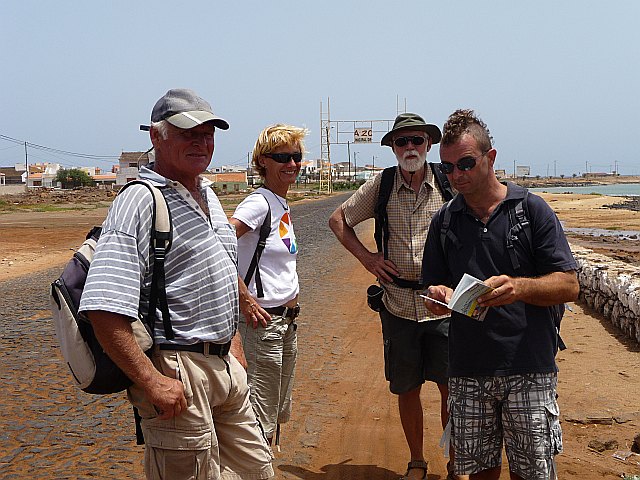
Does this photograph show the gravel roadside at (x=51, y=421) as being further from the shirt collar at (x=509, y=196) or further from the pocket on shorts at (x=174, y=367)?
the shirt collar at (x=509, y=196)

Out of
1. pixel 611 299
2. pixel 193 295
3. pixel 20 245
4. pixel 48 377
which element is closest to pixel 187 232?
pixel 193 295

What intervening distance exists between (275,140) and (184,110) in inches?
54.2

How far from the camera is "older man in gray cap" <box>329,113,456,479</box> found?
494 cm

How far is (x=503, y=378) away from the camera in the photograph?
3.68 metres

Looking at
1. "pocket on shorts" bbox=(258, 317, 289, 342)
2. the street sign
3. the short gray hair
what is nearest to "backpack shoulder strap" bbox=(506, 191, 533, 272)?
"pocket on shorts" bbox=(258, 317, 289, 342)

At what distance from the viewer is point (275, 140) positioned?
472 centimetres

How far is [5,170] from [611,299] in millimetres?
150009

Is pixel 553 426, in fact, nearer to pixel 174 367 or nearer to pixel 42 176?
pixel 174 367

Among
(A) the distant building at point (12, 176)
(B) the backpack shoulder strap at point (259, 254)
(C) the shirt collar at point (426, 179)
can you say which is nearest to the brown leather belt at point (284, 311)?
(B) the backpack shoulder strap at point (259, 254)

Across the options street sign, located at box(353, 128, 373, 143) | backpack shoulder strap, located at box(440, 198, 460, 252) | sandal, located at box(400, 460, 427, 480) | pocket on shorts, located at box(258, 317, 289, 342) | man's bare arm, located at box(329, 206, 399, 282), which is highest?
street sign, located at box(353, 128, 373, 143)

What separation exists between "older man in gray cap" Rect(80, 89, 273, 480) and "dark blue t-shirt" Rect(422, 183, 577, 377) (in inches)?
43.1

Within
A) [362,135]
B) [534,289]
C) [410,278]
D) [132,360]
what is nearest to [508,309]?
[534,289]

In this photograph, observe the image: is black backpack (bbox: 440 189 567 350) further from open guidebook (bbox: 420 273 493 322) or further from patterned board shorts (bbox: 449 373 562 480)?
patterned board shorts (bbox: 449 373 562 480)

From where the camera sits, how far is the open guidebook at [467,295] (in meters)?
3.40
